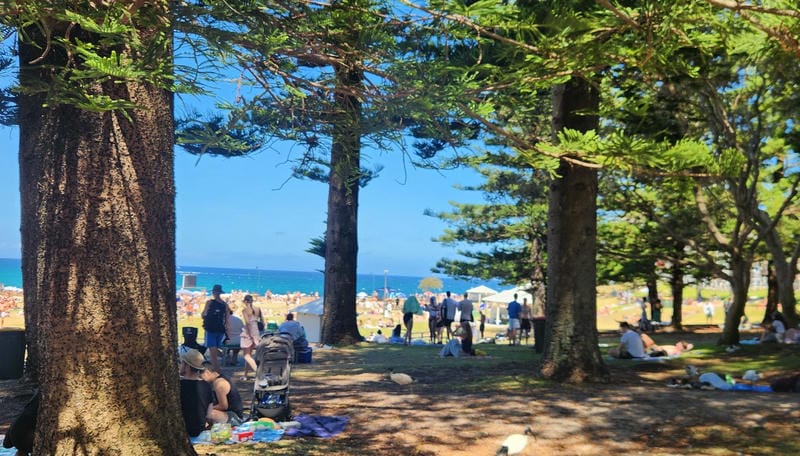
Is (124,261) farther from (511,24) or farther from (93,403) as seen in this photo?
(511,24)

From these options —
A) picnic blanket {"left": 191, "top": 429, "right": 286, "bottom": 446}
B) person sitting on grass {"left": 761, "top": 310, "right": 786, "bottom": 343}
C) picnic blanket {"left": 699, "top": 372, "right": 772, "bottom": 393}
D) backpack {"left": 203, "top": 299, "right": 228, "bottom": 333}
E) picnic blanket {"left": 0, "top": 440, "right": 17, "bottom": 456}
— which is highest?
backpack {"left": 203, "top": 299, "right": 228, "bottom": 333}

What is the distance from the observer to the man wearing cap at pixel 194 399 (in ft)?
20.6

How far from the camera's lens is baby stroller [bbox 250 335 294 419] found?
281 inches

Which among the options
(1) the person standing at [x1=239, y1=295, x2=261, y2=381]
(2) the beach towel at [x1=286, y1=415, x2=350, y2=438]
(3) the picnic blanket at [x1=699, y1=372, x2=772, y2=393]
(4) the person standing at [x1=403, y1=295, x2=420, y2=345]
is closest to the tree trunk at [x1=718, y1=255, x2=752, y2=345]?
(3) the picnic blanket at [x1=699, y1=372, x2=772, y2=393]

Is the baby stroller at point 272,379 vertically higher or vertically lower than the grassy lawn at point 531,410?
higher

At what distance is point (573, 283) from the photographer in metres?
9.87

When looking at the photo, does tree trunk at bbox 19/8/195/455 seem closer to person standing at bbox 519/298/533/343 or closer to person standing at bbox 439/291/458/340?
person standing at bbox 439/291/458/340

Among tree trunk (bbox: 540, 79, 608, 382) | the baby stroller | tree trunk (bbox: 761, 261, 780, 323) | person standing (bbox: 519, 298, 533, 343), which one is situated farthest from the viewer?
tree trunk (bbox: 761, 261, 780, 323)

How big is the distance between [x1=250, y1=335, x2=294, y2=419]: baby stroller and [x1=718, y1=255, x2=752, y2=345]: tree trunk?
10.3 metres

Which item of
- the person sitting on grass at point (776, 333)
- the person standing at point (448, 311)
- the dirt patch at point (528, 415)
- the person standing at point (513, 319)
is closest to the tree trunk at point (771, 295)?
the person sitting on grass at point (776, 333)

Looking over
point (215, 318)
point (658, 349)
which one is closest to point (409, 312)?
point (658, 349)

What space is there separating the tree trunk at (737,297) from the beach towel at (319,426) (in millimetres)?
9892

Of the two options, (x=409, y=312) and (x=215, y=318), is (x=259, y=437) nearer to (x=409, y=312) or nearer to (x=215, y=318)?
(x=215, y=318)

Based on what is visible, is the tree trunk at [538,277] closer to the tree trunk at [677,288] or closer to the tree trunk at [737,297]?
the tree trunk at [677,288]
